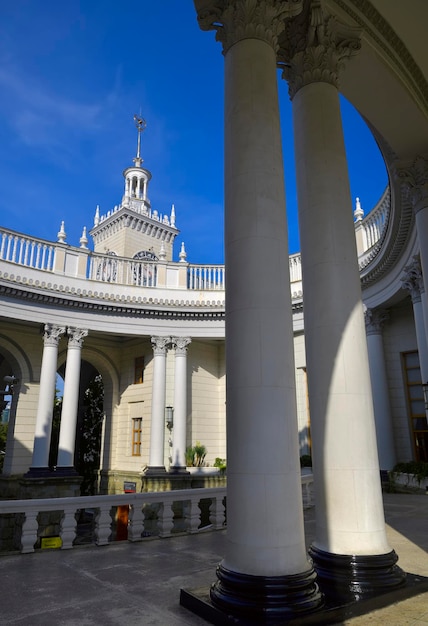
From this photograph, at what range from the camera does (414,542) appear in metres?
7.92

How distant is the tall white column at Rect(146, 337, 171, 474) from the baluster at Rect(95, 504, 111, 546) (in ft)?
46.7

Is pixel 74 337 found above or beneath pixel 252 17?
above

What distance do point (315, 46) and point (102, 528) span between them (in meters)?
8.49

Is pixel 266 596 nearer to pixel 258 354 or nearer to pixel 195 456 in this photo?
pixel 258 354

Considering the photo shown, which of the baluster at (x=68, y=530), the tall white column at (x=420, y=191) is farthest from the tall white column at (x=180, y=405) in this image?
the tall white column at (x=420, y=191)

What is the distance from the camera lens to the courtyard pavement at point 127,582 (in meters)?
4.34

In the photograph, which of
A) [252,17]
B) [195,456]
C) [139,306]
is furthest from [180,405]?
[252,17]

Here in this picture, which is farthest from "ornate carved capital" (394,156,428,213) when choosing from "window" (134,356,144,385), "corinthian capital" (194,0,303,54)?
"window" (134,356,144,385)

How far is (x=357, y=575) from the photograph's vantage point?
16.2 ft

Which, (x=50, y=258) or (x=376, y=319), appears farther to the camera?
(x=50, y=258)

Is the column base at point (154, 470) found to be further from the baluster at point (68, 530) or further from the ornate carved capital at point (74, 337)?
the baluster at point (68, 530)

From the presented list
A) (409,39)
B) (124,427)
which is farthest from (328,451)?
(124,427)

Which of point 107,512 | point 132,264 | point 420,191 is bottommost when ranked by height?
point 107,512

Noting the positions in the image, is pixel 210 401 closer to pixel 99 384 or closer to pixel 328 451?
pixel 99 384
